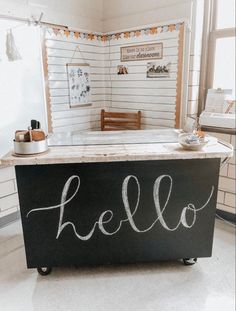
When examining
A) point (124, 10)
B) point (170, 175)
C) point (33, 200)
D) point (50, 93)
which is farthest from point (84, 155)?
point (124, 10)

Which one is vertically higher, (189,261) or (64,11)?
(64,11)

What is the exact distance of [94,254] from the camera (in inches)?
81.4

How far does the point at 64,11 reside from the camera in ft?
9.99

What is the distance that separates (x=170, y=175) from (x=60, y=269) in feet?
3.85

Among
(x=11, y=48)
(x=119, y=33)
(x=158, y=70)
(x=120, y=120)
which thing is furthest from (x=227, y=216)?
(x=11, y=48)

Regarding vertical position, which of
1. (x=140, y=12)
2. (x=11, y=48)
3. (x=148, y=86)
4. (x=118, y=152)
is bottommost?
(x=118, y=152)

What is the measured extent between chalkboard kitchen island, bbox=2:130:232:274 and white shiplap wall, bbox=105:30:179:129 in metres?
1.07

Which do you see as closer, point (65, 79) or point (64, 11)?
point (64, 11)

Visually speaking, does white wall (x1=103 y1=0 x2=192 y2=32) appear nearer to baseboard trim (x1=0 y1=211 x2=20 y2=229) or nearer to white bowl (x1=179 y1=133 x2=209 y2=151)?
white bowl (x1=179 y1=133 x2=209 y2=151)

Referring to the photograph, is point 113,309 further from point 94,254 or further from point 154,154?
point 154,154

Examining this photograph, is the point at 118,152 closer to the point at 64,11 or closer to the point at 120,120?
the point at 120,120

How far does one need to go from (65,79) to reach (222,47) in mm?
1736

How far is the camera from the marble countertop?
1.73m

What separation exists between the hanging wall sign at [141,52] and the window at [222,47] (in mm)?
555
